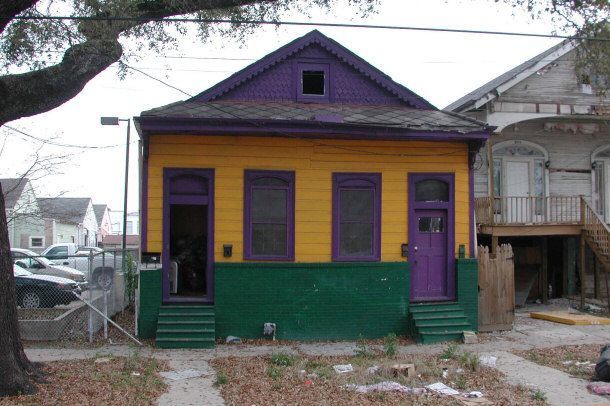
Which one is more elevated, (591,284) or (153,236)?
(153,236)

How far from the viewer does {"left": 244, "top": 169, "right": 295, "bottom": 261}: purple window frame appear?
10484 mm

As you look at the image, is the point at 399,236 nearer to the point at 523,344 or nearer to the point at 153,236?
the point at 523,344

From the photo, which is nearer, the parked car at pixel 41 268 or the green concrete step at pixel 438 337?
the green concrete step at pixel 438 337

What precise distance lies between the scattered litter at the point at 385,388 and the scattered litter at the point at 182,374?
90.2 inches

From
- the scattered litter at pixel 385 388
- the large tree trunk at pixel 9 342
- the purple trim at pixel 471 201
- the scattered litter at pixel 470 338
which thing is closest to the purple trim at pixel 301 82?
the purple trim at pixel 471 201

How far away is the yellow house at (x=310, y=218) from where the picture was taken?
1027cm

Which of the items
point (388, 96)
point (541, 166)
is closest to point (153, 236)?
point (388, 96)

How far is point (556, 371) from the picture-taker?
8.19 meters

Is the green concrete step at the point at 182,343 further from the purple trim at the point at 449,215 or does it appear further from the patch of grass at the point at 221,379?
the purple trim at the point at 449,215

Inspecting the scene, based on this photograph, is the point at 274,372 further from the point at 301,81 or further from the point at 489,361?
the point at 301,81

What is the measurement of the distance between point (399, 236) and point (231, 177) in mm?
3691

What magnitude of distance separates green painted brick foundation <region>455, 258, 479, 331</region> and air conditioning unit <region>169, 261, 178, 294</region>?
5.91 m

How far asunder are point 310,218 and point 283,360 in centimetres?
319

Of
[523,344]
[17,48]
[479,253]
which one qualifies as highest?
[17,48]
